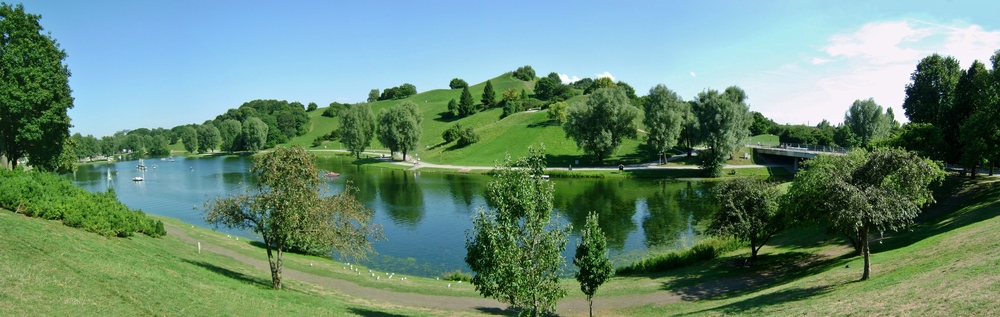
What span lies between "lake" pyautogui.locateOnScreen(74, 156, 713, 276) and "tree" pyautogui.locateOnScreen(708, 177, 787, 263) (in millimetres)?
6824

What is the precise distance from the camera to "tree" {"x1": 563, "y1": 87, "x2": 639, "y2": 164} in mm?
83000

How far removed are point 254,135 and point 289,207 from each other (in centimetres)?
14076

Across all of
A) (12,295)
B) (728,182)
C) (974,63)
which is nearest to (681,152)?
(974,63)

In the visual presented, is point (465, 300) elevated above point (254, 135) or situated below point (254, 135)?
below

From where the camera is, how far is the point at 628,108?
84750mm

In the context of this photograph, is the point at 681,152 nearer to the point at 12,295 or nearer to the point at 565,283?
the point at 565,283

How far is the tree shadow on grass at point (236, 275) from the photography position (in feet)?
72.9

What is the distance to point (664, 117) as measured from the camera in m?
80.1

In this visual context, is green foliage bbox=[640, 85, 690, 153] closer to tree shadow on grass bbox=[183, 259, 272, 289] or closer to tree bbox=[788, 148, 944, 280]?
tree bbox=[788, 148, 944, 280]

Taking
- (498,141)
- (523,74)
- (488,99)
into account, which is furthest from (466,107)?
(523,74)

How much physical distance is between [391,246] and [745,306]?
26166mm

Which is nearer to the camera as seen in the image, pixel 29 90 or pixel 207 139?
pixel 29 90

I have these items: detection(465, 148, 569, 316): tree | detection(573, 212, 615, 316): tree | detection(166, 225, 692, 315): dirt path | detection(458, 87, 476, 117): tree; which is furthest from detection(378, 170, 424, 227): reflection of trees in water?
detection(458, 87, 476, 117): tree

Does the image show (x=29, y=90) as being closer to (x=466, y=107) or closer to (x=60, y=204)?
(x=60, y=204)
